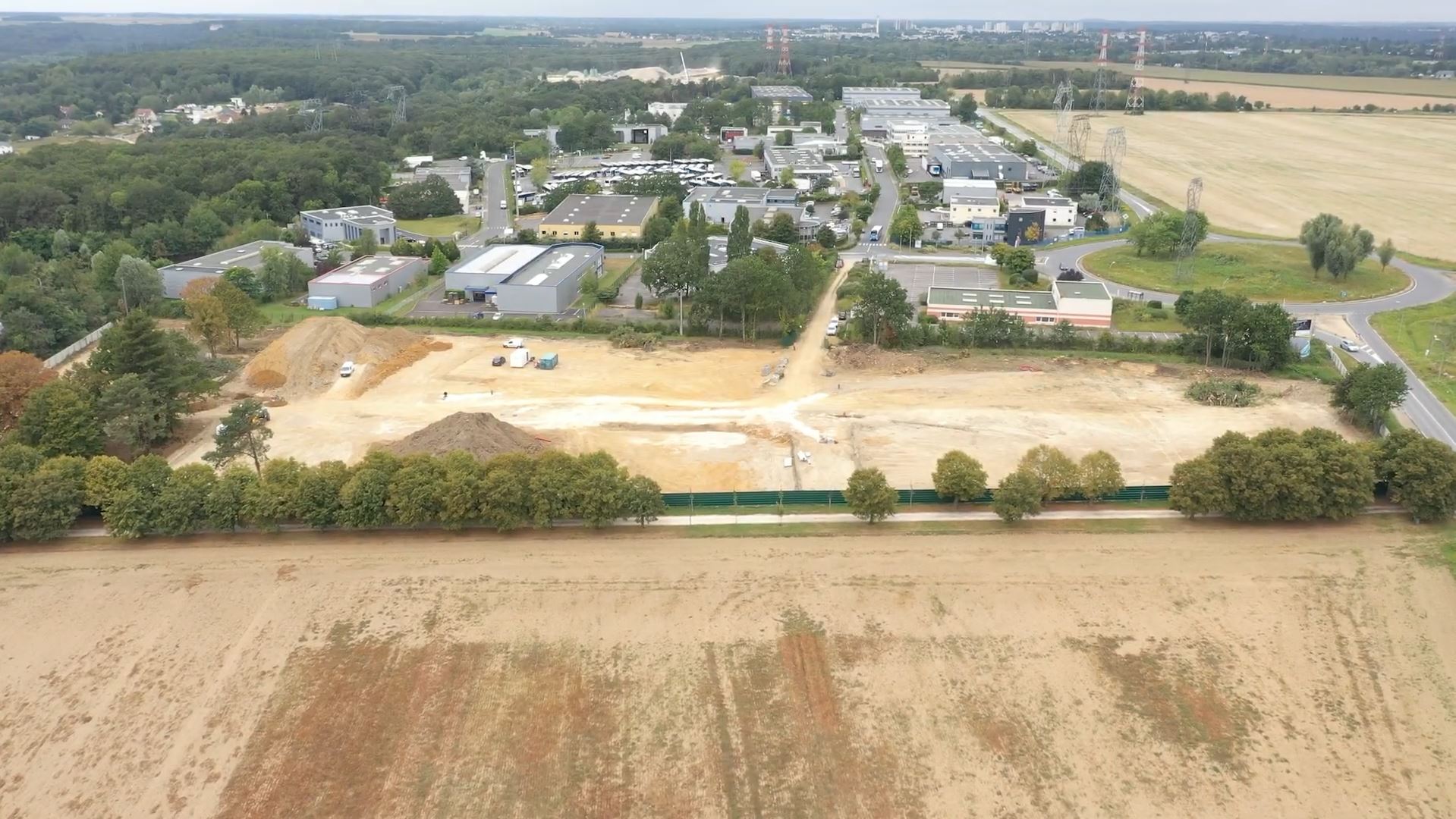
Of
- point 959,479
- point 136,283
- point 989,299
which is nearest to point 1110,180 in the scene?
point 989,299

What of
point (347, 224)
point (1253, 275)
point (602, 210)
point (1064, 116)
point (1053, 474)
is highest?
point (1064, 116)

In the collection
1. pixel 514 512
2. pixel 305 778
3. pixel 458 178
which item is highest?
pixel 458 178

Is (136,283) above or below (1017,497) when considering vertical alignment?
above

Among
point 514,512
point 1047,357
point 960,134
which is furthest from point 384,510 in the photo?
point 960,134

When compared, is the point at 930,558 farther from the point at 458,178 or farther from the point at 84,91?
the point at 84,91

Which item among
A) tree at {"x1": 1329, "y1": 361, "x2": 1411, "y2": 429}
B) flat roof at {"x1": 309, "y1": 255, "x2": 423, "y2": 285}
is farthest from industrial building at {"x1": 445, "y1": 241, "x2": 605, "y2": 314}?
tree at {"x1": 1329, "y1": 361, "x2": 1411, "y2": 429}

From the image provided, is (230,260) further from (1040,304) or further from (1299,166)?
(1299,166)
